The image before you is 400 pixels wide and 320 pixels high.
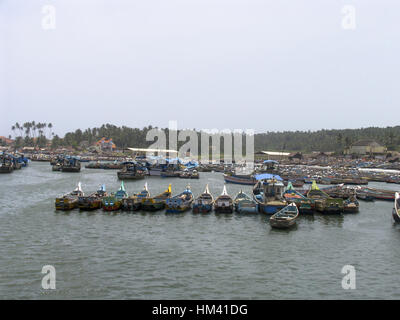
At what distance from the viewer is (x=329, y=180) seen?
96125 millimetres

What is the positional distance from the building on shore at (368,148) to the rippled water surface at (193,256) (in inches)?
5609

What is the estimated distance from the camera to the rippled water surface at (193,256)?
2308 centimetres

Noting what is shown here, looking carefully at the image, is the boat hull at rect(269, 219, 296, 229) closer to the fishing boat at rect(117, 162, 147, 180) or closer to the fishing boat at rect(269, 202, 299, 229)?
the fishing boat at rect(269, 202, 299, 229)

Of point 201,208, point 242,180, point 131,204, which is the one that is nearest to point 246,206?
point 201,208

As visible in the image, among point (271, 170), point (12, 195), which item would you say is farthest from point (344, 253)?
point (271, 170)

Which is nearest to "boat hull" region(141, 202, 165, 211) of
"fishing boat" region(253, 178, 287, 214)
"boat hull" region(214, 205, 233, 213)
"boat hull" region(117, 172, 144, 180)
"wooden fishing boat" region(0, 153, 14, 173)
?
"boat hull" region(214, 205, 233, 213)

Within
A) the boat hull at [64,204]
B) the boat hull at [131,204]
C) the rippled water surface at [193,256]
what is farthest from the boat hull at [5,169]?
the boat hull at [131,204]

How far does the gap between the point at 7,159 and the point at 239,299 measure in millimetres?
119675

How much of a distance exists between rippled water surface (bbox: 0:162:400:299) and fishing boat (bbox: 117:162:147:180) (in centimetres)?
5538

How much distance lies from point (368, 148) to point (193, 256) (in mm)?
168743

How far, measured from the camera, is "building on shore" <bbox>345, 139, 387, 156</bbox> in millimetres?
175500

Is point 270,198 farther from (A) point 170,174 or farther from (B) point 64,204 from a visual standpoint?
(A) point 170,174
